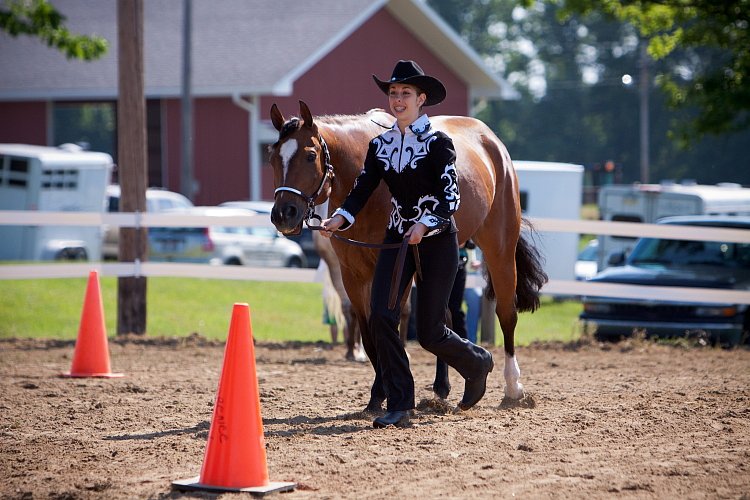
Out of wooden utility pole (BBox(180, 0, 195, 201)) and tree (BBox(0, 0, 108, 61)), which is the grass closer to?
tree (BBox(0, 0, 108, 61))

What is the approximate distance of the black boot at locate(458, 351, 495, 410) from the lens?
650 centimetres

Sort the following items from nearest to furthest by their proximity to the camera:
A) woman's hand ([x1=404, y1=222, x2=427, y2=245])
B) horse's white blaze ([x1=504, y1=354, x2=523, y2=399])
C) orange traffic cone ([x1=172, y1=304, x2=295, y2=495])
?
1. orange traffic cone ([x1=172, y1=304, x2=295, y2=495])
2. woman's hand ([x1=404, y1=222, x2=427, y2=245])
3. horse's white blaze ([x1=504, y1=354, x2=523, y2=399])

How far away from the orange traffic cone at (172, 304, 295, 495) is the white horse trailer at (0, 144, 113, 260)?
1893cm

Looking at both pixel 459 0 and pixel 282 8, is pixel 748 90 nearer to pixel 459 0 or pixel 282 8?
pixel 282 8

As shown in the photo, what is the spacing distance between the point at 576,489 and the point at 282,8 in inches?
1124

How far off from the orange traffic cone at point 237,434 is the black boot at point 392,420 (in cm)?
129

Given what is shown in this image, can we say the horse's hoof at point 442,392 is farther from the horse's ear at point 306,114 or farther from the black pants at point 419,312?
the horse's ear at point 306,114

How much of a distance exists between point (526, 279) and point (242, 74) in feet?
69.8

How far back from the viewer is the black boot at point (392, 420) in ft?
20.5

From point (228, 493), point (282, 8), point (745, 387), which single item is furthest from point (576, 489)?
point (282, 8)

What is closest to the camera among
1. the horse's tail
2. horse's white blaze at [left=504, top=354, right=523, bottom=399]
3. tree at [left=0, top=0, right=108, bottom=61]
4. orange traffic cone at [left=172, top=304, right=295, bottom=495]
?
orange traffic cone at [left=172, top=304, right=295, bottom=495]

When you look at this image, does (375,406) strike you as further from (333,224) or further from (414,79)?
(414,79)

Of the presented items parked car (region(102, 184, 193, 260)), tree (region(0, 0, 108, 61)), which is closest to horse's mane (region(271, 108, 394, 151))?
tree (region(0, 0, 108, 61))

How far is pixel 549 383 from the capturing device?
8562mm
